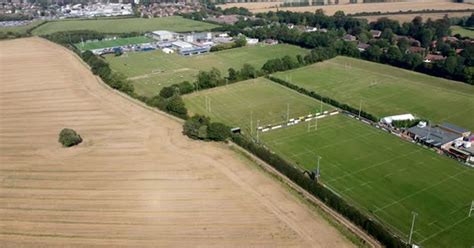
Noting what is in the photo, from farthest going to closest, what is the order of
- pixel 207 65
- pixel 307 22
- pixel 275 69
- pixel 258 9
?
pixel 258 9 → pixel 307 22 → pixel 207 65 → pixel 275 69

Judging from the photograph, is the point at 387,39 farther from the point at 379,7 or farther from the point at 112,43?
the point at 112,43

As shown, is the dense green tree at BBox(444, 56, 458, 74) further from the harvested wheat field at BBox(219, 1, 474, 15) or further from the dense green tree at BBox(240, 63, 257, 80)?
the harvested wheat field at BBox(219, 1, 474, 15)

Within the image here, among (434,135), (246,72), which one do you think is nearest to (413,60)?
(246,72)

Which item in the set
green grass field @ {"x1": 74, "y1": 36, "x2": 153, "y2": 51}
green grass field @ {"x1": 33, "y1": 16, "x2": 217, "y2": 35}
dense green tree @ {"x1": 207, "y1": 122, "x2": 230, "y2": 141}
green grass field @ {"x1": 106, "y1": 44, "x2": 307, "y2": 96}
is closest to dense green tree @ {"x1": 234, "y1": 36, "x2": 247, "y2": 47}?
green grass field @ {"x1": 106, "y1": 44, "x2": 307, "y2": 96}

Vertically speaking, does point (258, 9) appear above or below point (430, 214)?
above

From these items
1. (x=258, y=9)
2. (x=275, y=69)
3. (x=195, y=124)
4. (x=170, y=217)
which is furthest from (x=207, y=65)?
(x=258, y=9)

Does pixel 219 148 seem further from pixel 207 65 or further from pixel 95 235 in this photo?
pixel 207 65

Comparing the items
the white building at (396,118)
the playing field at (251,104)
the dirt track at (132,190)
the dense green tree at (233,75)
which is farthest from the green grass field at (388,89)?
the dirt track at (132,190)
